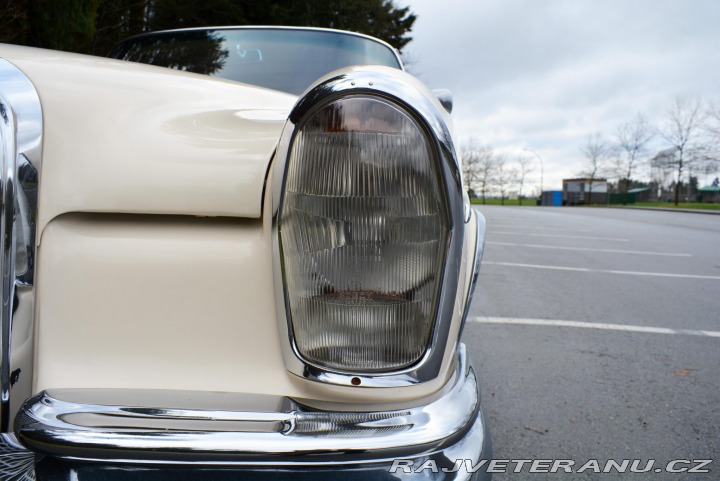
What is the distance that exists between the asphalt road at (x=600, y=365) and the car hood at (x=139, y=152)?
1.43m

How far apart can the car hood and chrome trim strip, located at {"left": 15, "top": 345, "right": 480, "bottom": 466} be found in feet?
1.10

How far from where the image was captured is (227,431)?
786 millimetres

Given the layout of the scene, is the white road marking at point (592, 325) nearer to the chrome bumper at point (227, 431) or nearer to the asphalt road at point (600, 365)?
the asphalt road at point (600, 365)

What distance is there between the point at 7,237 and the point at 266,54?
1789 millimetres

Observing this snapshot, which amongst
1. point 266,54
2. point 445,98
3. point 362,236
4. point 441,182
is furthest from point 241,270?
point 266,54

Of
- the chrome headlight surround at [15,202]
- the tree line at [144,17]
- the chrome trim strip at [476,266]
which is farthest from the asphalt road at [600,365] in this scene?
the tree line at [144,17]

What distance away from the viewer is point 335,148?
862mm

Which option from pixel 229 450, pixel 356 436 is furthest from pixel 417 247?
pixel 229 450

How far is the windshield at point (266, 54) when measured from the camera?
2295mm

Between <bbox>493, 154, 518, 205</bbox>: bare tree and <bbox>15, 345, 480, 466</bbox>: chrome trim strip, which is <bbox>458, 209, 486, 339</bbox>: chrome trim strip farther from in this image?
<bbox>493, 154, 518, 205</bbox>: bare tree

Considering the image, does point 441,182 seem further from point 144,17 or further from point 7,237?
point 144,17

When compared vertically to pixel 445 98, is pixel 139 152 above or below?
below

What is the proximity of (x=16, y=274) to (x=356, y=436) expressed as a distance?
662 millimetres

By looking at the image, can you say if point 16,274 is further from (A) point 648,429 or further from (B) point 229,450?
(A) point 648,429
